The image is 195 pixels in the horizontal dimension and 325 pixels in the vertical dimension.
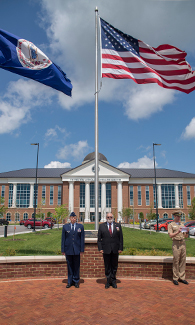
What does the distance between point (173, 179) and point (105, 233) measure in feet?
191

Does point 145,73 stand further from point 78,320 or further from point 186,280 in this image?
point 78,320

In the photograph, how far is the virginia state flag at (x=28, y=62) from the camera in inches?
319

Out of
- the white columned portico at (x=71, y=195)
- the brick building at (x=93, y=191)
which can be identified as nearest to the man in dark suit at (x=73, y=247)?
the brick building at (x=93, y=191)

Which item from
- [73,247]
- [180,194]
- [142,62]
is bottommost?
[73,247]

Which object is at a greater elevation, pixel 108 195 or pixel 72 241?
pixel 108 195

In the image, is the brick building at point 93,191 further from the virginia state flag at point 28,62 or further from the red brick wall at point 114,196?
the virginia state flag at point 28,62

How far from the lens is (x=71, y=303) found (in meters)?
5.14

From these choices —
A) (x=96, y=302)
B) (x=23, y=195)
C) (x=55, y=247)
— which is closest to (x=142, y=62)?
(x=96, y=302)

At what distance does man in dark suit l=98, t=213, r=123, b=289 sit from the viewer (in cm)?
634

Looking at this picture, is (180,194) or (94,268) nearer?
(94,268)

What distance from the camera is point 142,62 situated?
31.7 ft

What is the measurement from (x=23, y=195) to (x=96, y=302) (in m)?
59.4

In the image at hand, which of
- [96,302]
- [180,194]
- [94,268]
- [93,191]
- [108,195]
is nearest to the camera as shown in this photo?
[96,302]

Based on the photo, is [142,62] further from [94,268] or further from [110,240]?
[94,268]
